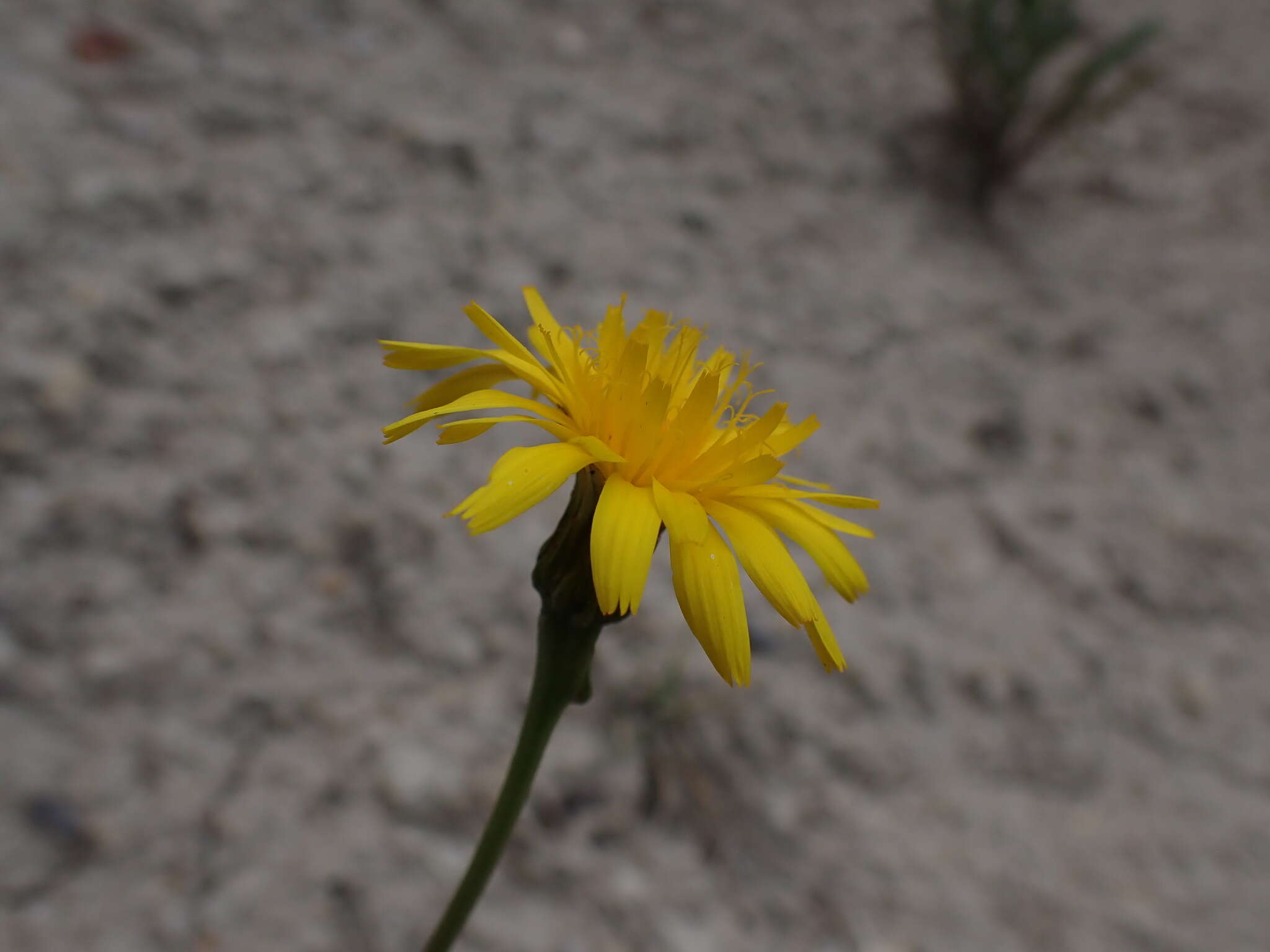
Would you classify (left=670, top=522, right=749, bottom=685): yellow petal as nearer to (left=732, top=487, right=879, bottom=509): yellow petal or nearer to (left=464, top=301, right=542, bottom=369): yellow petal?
(left=732, top=487, right=879, bottom=509): yellow petal

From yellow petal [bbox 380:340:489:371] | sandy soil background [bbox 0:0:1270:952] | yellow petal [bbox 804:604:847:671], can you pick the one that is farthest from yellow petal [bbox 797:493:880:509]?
sandy soil background [bbox 0:0:1270:952]

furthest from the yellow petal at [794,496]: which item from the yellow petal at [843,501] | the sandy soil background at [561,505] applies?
the sandy soil background at [561,505]

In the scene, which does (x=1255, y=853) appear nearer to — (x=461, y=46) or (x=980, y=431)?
(x=980, y=431)

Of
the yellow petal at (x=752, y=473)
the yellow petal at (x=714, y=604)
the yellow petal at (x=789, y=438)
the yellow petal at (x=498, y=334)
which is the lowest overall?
the yellow petal at (x=714, y=604)

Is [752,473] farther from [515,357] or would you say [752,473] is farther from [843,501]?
[515,357]

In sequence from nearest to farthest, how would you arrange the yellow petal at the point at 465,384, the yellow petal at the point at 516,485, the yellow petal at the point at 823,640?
the yellow petal at the point at 516,485 < the yellow petal at the point at 823,640 < the yellow petal at the point at 465,384

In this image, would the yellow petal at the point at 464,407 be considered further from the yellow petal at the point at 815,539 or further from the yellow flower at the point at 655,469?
the yellow petal at the point at 815,539
